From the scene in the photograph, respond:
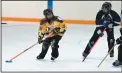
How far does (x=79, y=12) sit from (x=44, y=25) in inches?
155

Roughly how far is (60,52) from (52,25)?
0.84 m

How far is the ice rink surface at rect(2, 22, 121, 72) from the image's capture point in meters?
4.08

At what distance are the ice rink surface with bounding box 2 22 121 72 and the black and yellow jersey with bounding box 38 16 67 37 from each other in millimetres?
407

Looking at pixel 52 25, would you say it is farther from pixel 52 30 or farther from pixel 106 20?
pixel 106 20

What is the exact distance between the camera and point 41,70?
393 cm

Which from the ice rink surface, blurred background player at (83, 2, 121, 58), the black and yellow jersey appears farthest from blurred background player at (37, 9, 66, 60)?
blurred background player at (83, 2, 121, 58)

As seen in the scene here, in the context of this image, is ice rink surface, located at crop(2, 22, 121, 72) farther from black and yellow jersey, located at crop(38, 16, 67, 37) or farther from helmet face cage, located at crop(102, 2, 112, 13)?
helmet face cage, located at crop(102, 2, 112, 13)

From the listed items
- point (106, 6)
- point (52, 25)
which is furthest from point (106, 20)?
point (52, 25)

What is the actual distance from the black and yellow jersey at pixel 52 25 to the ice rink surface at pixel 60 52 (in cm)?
41

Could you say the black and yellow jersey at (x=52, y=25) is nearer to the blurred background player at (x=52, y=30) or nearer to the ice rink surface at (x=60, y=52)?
the blurred background player at (x=52, y=30)

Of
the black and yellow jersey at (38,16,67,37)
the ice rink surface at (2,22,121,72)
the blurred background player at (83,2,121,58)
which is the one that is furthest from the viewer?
the blurred background player at (83,2,121,58)

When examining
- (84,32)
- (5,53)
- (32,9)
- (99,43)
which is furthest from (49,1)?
(5,53)

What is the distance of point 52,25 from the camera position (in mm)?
4250

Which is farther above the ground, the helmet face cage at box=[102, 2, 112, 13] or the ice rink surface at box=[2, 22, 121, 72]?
the helmet face cage at box=[102, 2, 112, 13]
